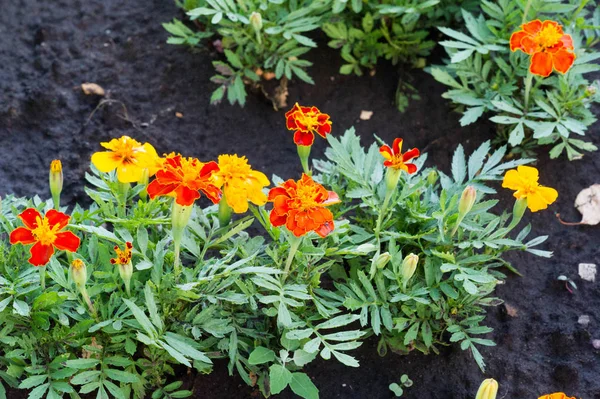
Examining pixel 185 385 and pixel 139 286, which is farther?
pixel 185 385

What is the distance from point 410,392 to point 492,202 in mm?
613

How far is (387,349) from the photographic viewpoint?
2.50 m

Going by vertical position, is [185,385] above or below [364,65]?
below

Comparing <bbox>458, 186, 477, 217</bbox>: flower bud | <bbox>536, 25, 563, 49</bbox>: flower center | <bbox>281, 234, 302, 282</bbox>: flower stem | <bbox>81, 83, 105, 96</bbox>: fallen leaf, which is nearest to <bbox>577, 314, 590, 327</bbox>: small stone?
<bbox>458, 186, 477, 217</bbox>: flower bud

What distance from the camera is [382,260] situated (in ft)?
7.14

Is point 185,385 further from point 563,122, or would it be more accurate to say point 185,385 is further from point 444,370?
point 563,122

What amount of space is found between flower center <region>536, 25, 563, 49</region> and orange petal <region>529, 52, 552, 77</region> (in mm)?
33

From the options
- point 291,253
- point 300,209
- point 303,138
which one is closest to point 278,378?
point 291,253

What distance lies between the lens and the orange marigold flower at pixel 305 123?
7.25 ft

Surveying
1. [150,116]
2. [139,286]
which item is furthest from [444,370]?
[150,116]

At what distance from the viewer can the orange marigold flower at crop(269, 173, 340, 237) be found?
1980 millimetres

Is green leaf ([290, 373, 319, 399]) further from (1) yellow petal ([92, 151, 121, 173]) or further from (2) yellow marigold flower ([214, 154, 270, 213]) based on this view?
(1) yellow petal ([92, 151, 121, 173])

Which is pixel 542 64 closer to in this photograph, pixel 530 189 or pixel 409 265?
pixel 530 189

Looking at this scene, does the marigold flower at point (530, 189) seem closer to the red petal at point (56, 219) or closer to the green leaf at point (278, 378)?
→ the green leaf at point (278, 378)
